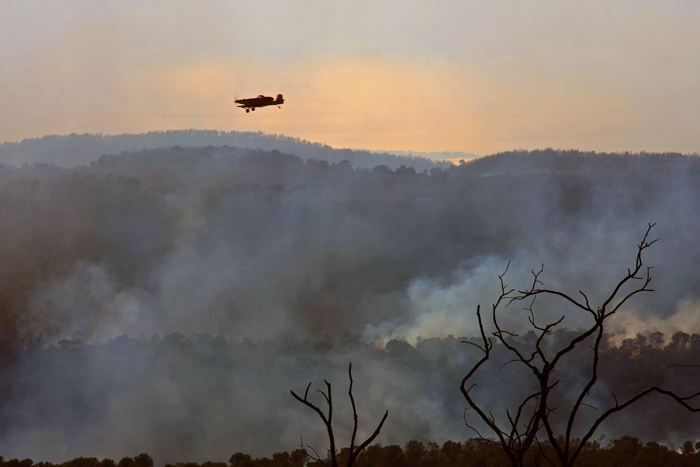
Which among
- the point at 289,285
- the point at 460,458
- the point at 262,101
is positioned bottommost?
the point at 460,458

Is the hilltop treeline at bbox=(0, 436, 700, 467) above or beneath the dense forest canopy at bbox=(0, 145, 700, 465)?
beneath

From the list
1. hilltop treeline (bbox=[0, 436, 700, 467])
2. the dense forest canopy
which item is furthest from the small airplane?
the dense forest canopy

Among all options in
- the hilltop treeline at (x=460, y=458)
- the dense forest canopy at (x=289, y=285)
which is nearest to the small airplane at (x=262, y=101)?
the hilltop treeline at (x=460, y=458)

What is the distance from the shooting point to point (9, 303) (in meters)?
57.5

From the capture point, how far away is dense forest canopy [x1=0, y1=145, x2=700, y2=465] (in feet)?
105

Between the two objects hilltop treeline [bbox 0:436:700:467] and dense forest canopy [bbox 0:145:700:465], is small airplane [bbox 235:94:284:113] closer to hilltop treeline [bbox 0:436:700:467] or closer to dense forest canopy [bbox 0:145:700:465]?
hilltop treeline [bbox 0:436:700:467]

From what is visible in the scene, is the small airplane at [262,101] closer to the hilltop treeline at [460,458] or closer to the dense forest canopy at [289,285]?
the hilltop treeline at [460,458]

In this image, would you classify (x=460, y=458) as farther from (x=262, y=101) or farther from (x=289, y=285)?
(x=289, y=285)

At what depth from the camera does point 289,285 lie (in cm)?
6400

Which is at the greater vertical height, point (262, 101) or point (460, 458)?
point (262, 101)

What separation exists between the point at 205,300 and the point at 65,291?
15440 mm

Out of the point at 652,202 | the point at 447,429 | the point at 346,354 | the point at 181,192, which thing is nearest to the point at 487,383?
the point at 447,429

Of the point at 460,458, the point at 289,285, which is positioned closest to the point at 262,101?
the point at 460,458

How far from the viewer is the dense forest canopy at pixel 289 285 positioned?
105 ft
